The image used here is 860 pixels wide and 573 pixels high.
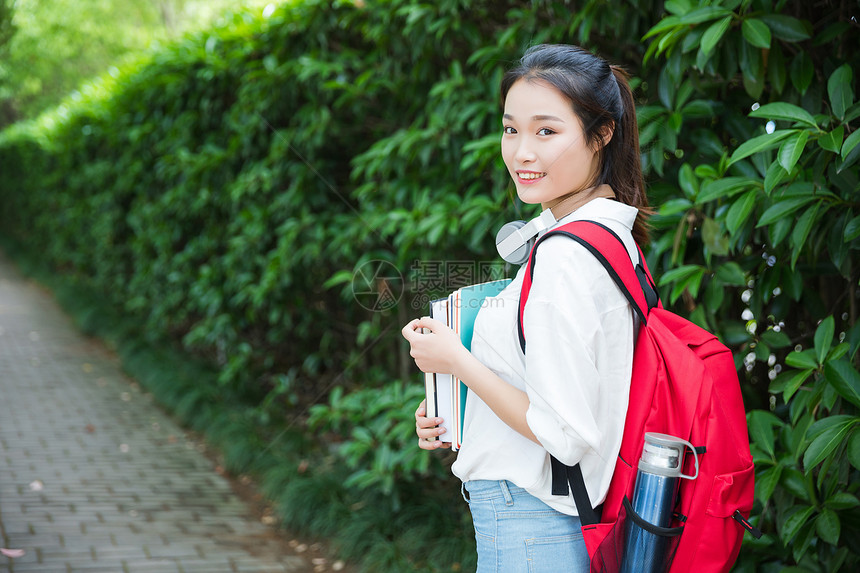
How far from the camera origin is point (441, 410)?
1.56 m

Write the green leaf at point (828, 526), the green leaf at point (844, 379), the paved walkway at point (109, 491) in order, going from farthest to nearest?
the paved walkway at point (109, 491), the green leaf at point (828, 526), the green leaf at point (844, 379)

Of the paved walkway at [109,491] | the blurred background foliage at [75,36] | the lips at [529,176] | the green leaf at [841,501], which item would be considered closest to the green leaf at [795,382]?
the green leaf at [841,501]

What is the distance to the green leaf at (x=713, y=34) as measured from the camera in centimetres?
193

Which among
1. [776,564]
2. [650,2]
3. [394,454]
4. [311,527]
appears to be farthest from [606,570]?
[311,527]

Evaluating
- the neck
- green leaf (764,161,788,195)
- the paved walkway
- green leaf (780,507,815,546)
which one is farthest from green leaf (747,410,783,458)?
the paved walkway

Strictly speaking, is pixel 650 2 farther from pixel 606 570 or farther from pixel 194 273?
pixel 194 273

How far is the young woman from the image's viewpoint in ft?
4.16

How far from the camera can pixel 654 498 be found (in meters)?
1.29

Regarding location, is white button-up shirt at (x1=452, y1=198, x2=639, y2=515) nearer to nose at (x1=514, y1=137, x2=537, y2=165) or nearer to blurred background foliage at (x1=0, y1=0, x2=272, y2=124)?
nose at (x1=514, y1=137, x2=537, y2=165)

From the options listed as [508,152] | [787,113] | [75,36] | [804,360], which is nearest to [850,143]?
[787,113]

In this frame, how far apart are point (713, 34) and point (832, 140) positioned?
1.39 ft

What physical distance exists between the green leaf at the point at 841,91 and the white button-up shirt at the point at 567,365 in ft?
2.65

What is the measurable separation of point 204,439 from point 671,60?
4.63 metres

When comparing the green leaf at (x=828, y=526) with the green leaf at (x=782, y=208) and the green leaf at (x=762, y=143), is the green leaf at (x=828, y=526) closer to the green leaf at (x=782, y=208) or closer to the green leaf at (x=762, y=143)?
the green leaf at (x=782, y=208)
